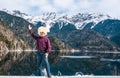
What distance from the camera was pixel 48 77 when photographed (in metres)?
16.1

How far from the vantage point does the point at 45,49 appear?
16703mm

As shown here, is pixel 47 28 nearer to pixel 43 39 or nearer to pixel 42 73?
pixel 43 39

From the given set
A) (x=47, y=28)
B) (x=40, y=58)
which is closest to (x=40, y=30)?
(x=47, y=28)

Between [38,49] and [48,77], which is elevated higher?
[38,49]

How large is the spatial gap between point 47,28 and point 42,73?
2184mm

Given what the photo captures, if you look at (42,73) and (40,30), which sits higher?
(40,30)

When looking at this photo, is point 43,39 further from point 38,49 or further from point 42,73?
point 42,73

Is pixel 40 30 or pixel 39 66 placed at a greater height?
pixel 40 30

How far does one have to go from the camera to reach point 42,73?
17250mm

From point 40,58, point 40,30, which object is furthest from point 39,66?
point 40,30

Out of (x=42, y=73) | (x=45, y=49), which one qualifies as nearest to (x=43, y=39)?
(x=45, y=49)

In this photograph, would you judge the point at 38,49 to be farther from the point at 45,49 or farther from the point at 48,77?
the point at 48,77

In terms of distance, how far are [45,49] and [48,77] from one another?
1264 mm

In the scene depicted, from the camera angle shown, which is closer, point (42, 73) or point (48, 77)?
point (48, 77)
